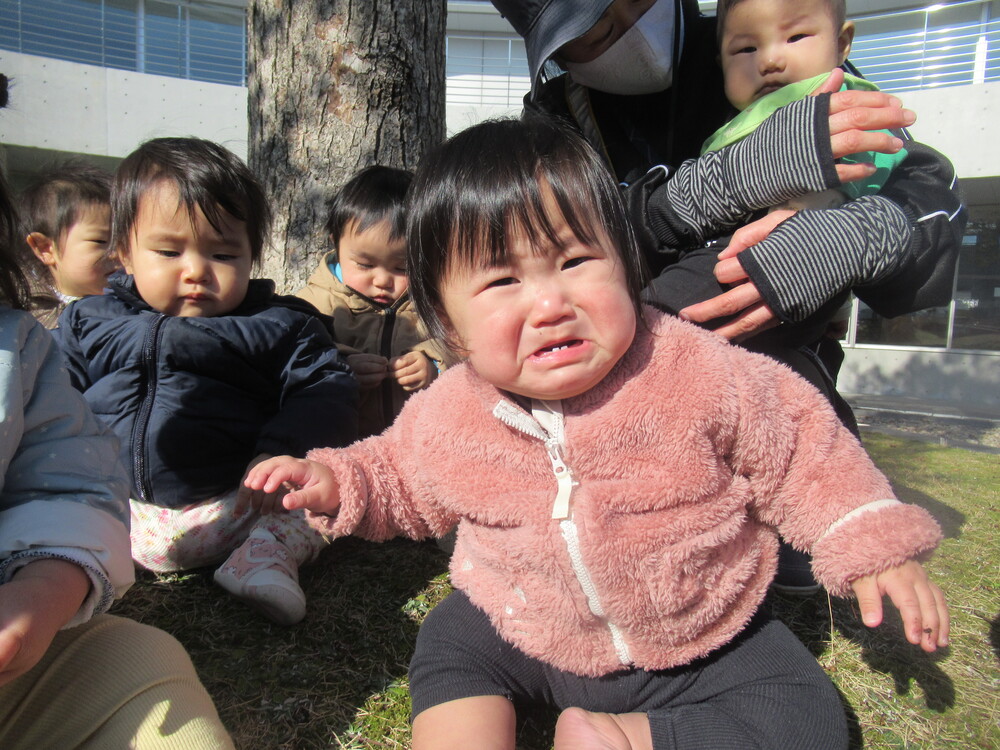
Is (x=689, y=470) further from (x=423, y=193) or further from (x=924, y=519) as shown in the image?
(x=423, y=193)

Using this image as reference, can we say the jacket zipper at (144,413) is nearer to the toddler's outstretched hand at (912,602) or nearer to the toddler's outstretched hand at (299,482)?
the toddler's outstretched hand at (299,482)

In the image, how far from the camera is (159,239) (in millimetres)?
2018

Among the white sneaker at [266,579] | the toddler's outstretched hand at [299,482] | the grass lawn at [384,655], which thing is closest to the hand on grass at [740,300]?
the grass lawn at [384,655]

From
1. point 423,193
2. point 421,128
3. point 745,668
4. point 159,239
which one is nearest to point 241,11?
point 421,128

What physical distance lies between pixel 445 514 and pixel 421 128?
2042mm

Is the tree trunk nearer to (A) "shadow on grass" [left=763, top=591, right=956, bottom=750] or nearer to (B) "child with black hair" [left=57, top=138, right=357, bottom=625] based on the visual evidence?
(B) "child with black hair" [left=57, top=138, right=357, bottom=625]

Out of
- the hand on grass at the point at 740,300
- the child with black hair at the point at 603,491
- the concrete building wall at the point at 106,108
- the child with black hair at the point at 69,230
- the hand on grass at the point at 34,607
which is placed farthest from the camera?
the concrete building wall at the point at 106,108

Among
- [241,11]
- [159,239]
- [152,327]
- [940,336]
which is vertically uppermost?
[241,11]

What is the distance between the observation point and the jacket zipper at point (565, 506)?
1.30m

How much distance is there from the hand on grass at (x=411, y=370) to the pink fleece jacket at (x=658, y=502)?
1066 millimetres

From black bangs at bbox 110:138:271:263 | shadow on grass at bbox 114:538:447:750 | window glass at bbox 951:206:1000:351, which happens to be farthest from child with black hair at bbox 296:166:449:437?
window glass at bbox 951:206:1000:351

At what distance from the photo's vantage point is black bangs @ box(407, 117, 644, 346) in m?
1.31

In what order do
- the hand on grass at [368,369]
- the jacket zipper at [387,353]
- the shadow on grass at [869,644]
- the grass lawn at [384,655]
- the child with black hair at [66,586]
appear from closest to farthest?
the child with black hair at [66,586], the grass lawn at [384,655], the shadow on grass at [869,644], the hand on grass at [368,369], the jacket zipper at [387,353]

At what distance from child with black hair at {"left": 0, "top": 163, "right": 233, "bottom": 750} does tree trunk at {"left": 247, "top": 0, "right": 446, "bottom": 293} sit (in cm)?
168
